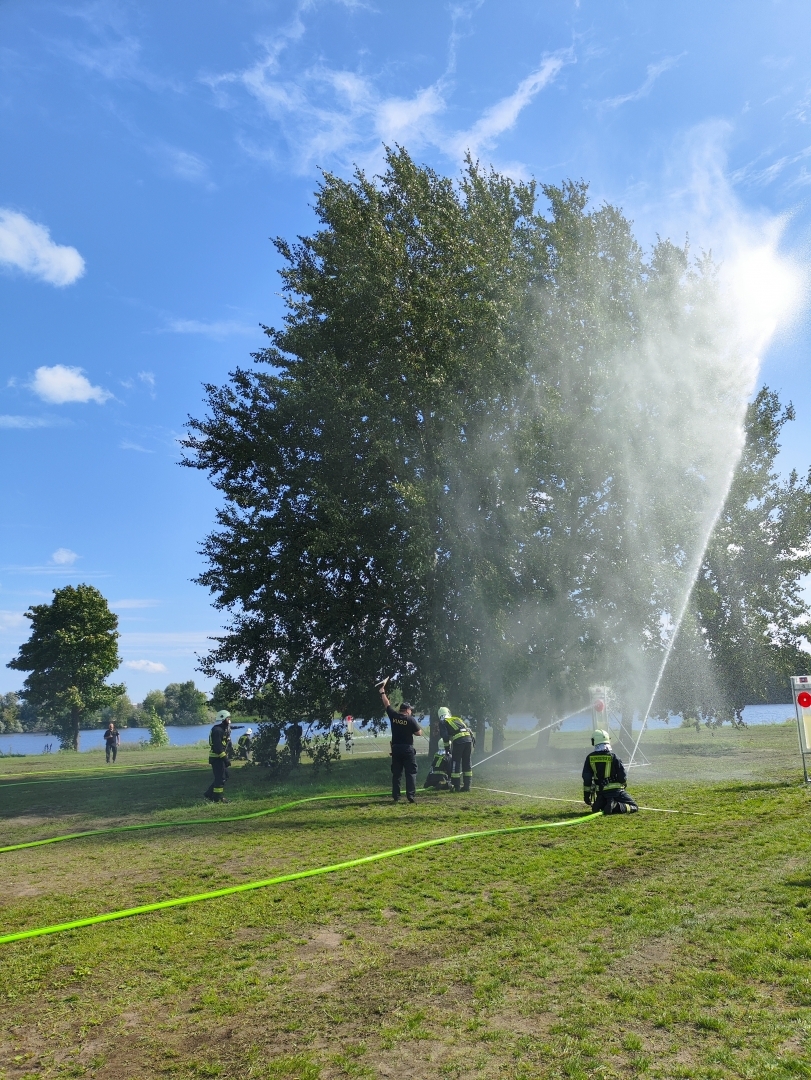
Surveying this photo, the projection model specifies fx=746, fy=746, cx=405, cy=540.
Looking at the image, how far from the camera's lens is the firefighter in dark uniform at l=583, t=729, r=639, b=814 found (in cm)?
1205

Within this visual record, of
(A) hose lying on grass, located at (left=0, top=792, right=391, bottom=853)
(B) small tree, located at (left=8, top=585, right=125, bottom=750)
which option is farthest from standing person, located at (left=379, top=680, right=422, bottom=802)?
(B) small tree, located at (left=8, top=585, right=125, bottom=750)

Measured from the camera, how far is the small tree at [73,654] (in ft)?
154

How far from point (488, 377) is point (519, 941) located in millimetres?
17845

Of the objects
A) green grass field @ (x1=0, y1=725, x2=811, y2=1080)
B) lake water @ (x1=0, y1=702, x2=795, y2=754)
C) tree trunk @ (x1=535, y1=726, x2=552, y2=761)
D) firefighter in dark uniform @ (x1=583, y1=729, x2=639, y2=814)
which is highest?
firefighter in dark uniform @ (x1=583, y1=729, x2=639, y2=814)

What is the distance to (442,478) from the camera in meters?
21.8

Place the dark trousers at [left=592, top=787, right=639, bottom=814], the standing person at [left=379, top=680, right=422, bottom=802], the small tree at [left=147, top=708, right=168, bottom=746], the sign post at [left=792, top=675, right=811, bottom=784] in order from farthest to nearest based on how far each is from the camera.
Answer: the small tree at [left=147, top=708, right=168, bottom=746], the standing person at [left=379, top=680, right=422, bottom=802], the sign post at [left=792, top=675, right=811, bottom=784], the dark trousers at [left=592, top=787, right=639, bottom=814]

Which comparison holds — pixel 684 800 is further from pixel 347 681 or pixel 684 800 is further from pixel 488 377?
pixel 488 377

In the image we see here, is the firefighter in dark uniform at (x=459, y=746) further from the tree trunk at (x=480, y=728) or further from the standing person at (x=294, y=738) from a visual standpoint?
the standing person at (x=294, y=738)

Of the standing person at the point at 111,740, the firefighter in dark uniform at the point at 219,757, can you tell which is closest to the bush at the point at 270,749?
the firefighter in dark uniform at the point at 219,757

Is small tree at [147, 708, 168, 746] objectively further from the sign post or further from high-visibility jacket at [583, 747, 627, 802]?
the sign post

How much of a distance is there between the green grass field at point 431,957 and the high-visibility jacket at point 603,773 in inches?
30.7

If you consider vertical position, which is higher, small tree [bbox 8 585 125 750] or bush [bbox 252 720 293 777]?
small tree [bbox 8 585 125 750]

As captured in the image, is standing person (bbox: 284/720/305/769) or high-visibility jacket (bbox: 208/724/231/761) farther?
standing person (bbox: 284/720/305/769)

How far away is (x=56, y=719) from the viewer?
57.5 metres
